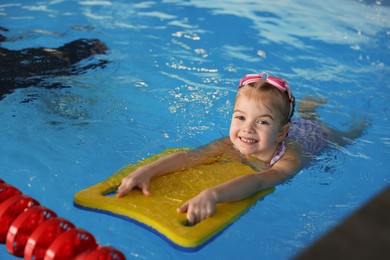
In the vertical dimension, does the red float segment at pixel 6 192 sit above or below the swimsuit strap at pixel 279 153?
above

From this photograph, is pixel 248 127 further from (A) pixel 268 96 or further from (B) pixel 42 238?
(B) pixel 42 238

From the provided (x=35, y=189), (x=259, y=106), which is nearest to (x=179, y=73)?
(x=259, y=106)

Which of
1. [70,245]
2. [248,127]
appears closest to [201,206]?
[248,127]

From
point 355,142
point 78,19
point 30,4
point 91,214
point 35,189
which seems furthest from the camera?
point 30,4

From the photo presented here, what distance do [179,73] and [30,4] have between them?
3.87 m

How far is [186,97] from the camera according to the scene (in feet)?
16.2

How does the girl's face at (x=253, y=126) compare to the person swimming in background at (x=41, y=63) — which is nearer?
the girl's face at (x=253, y=126)

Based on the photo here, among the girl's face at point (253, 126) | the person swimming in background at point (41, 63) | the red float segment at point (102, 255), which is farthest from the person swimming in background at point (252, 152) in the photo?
the person swimming in background at point (41, 63)

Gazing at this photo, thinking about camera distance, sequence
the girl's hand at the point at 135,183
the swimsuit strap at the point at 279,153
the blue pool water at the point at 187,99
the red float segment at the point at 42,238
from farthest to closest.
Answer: the swimsuit strap at the point at 279,153 → the blue pool water at the point at 187,99 → the girl's hand at the point at 135,183 → the red float segment at the point at 42,238

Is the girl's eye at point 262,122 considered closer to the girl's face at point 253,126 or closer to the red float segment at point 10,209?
the girl's face at point 253,126

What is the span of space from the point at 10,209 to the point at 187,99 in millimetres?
2961

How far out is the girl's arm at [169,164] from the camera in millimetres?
2889

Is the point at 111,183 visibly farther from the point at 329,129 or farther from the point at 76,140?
the point at 329,129

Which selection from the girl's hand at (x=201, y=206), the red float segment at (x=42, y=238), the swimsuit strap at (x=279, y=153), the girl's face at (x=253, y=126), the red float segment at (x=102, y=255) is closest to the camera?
the red float segment at (x=102, y=255)
